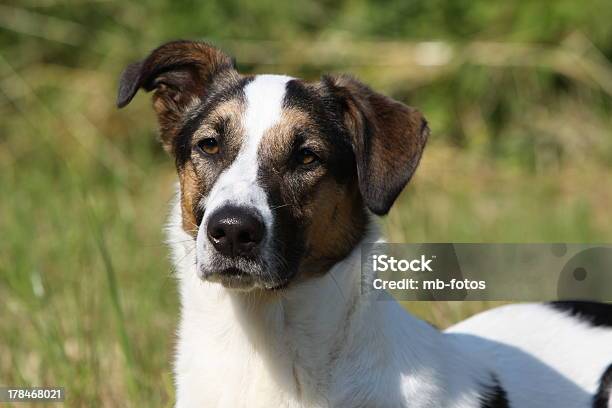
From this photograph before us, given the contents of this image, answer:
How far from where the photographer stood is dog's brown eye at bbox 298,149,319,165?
413 centimetres

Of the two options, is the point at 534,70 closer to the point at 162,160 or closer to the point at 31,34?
the point at 162,160

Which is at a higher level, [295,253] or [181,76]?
[181,76]

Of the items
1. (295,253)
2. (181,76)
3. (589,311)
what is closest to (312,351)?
(295,253)

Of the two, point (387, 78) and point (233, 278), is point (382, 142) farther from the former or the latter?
point (387, 78)

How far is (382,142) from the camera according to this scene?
4.11 meters

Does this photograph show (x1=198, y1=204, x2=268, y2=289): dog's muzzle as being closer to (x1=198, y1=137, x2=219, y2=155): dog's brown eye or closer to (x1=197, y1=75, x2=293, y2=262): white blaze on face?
(x1=197, y1=75, x2=293, y2=262): white blaze on face

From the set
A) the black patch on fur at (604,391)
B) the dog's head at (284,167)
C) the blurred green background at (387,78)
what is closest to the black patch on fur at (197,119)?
the dog's head at (284,167)

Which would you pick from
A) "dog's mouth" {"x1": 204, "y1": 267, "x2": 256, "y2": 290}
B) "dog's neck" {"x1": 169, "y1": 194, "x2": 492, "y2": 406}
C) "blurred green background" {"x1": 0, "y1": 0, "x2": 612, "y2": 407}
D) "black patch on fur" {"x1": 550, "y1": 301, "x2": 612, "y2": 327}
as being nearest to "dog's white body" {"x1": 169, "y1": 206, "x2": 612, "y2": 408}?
"dog's neck" {"x1": 169, "y1": 194, "x2": 492, "y2": 406}

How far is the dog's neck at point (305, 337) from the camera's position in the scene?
397 cm

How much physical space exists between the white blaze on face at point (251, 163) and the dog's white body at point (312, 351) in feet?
1.24

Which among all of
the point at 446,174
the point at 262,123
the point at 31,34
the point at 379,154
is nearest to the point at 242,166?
the point at 262,123

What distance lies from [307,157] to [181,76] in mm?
844

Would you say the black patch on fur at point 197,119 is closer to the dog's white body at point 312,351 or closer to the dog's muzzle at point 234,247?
the dog's white body at point 312,351

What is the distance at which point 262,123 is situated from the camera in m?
4.09
